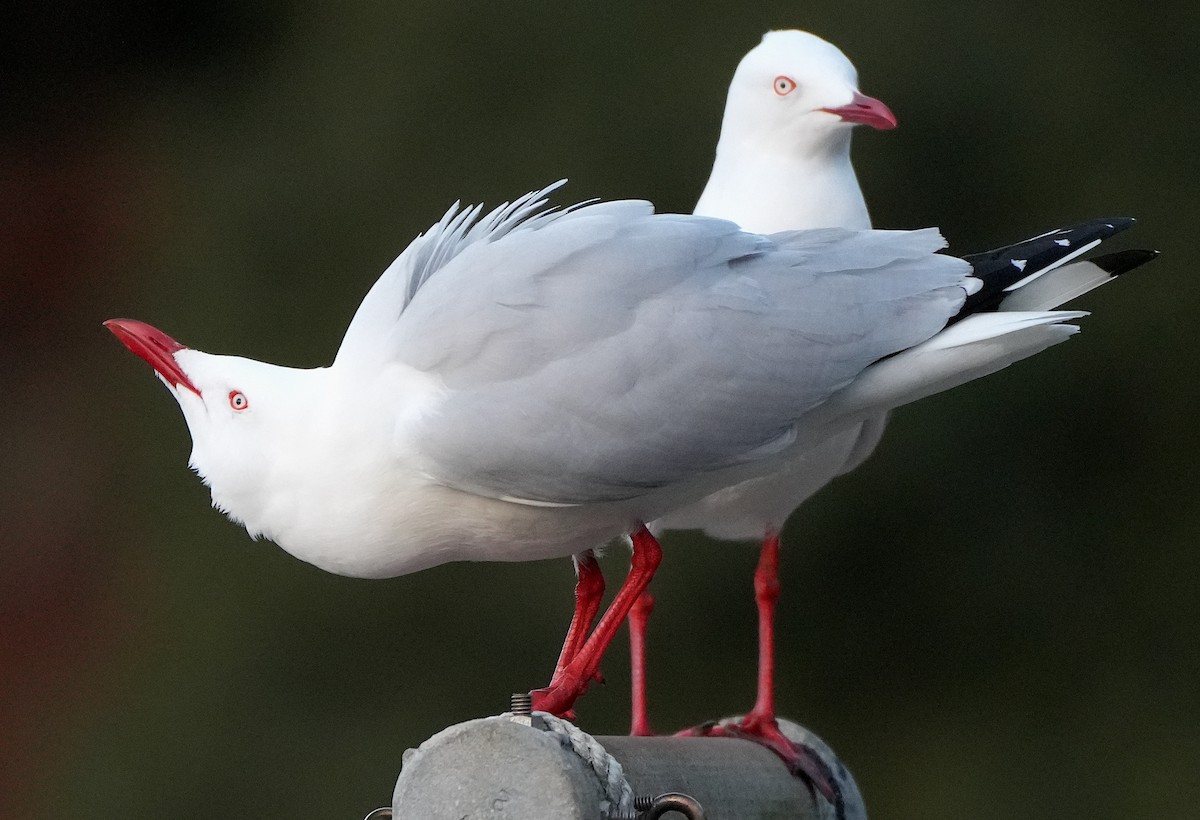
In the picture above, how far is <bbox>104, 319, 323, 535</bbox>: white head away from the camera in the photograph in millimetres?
1597

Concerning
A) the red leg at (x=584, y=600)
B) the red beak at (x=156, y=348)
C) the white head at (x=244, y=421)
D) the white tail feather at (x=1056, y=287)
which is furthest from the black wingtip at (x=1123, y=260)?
the red beak at (x=156, y=348)

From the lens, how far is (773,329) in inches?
63.7

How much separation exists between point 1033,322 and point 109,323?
2.90 ft

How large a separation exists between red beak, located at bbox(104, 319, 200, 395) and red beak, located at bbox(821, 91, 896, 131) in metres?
0.86

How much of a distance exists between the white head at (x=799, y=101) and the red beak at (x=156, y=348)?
2.68 feet

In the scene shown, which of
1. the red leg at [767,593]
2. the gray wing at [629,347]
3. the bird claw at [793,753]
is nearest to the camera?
the gray wing at [629,347]

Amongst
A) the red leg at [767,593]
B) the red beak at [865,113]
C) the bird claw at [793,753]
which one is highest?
the red beak at [865,113]

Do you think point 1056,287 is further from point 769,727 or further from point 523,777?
point 523,777

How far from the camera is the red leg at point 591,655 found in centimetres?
155

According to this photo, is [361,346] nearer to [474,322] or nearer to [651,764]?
[474,322]

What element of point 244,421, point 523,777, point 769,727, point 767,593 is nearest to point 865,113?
point 767,593

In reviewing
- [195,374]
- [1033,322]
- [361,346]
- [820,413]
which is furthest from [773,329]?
[195,374]

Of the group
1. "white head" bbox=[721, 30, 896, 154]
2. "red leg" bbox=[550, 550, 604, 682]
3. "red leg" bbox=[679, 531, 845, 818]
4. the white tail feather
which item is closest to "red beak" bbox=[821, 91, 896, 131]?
"white head" bbox=[721, 30, 896, 154]

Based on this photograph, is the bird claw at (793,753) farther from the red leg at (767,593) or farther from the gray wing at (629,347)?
the gray wing at (629,347)
